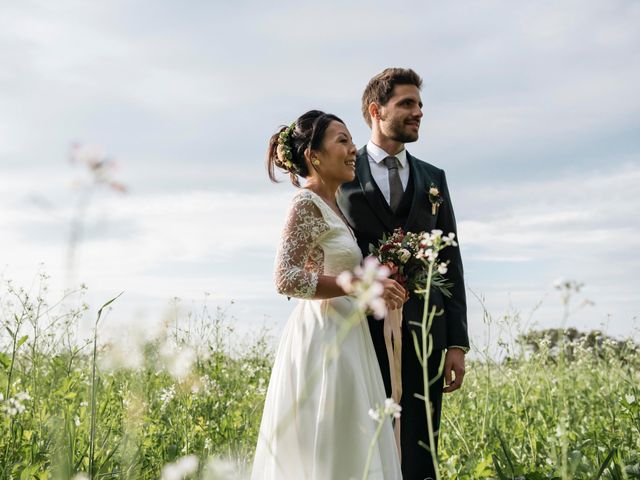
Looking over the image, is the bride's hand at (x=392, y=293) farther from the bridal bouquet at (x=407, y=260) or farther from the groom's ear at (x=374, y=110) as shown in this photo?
the groom's ear at (x=374, y=110)

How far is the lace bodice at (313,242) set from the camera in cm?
307

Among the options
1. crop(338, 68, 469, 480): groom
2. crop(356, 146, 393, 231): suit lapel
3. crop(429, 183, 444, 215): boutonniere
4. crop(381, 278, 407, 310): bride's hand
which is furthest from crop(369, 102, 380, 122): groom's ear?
crop(381, 278, 407, 310): bride's hand

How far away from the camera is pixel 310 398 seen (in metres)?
2.96

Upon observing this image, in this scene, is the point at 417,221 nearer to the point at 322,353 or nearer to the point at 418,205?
the point at 418,205

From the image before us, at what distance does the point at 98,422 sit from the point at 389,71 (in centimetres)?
265

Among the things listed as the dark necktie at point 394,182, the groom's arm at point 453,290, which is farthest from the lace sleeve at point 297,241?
the groom's arm at point 453,290

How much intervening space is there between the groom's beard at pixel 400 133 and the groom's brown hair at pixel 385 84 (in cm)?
20

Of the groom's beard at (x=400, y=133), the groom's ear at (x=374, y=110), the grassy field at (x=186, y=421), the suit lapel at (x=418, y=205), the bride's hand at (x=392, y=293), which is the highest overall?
the groom's ear at (x=374, y=110)

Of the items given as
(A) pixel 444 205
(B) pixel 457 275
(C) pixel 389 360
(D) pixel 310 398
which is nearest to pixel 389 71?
(A) pixel 444 205

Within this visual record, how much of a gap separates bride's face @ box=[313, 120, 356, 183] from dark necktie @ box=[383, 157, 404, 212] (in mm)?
507

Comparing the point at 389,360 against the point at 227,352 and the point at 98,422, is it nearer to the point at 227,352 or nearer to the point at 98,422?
the point at 98,422

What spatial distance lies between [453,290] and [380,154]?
2.90 feet

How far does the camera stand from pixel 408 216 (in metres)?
3.69

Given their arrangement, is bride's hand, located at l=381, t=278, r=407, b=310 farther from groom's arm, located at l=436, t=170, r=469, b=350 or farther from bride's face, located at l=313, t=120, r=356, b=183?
groom's arm, located at l=436, t=170, r=469, b=350
